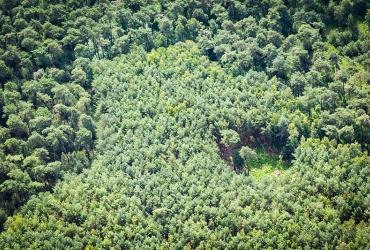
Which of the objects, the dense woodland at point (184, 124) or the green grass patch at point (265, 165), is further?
the green grass patch at point (265, 165)

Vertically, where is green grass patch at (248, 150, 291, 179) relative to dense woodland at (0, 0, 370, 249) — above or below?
below

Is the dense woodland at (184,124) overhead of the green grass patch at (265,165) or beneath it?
overhead

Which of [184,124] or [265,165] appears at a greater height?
[184,124]

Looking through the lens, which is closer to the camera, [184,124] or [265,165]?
[265,165]

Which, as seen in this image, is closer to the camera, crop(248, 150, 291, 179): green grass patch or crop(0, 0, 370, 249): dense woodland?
crop(0, 0, 370, 249): dense woodland

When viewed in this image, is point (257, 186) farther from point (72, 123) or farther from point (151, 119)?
point (72, 123)
